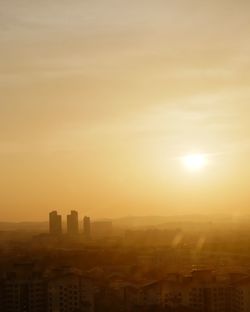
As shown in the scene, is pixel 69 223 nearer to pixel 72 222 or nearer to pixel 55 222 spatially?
pixel 72 222

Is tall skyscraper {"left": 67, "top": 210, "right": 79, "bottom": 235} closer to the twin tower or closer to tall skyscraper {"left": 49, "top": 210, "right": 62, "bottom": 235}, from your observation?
the twin tower

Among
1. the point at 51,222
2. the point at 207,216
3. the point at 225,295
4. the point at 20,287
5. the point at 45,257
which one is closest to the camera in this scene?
the point at 225,295

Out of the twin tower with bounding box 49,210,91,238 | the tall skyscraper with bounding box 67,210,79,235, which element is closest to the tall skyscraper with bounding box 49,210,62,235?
the twin tower with bounding box 49,210,91,238

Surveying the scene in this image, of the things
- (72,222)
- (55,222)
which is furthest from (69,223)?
(55,222)

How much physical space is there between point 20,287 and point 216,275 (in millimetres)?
3351

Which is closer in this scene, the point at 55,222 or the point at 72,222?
the point at 55,222

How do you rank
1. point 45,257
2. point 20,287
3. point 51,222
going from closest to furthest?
point 20,287 → point 45,257 → point 51,222

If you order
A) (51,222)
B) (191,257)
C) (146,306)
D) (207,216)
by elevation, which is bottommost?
(146,306)

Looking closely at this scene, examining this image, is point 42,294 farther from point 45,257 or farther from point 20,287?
point 45,257

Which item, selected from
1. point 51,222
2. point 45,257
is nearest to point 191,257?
point 45,257

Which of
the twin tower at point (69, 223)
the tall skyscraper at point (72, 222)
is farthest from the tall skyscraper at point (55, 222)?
the tall skyscraper at point (72, 222)

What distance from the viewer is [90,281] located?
981 cm

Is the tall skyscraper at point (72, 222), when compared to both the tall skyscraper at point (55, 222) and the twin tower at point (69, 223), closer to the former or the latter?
the twin tower at point (69, 223)

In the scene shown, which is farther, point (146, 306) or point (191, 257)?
point (191, 257)
